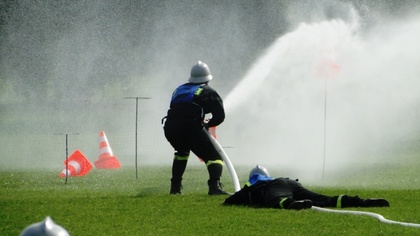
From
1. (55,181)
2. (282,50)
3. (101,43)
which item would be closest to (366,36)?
(282,50)

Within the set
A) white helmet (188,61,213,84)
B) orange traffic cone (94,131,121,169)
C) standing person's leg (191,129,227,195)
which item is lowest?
orange traffic cone (94,131,121,169)

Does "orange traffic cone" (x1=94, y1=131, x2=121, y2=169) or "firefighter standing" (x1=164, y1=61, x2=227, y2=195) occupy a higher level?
"firefighter standing" (x1=164, y1=61, x2=227, y2=195)

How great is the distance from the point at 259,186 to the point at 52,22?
40.0 meters

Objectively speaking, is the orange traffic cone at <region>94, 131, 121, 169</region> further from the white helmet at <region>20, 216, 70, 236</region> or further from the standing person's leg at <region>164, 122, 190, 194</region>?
the white helmet at <region>20, 216, 70, 236</region>

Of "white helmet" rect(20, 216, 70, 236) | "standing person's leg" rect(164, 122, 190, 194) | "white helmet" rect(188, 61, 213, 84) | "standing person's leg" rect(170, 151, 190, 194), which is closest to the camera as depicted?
"white helmet" rect(20, 216, 70, 236)

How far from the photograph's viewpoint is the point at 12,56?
54.6 m

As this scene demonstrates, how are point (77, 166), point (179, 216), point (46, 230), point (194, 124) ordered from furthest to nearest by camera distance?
point (77, 166) → point (194, 124) → point (179, 216) → point (46, 230)

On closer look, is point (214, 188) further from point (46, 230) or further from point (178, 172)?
point (46, 230)

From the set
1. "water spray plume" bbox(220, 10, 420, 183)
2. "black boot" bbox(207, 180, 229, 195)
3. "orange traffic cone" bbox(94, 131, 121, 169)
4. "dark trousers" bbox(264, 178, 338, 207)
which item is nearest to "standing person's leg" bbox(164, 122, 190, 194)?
"black boot" bbox(207, 180, 229, 195)

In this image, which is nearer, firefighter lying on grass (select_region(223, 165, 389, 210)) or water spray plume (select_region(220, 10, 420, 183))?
firefighter lying on grass (select_region(223, 165, 389, 210))

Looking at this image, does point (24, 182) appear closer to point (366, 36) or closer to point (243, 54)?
point (366, 36)

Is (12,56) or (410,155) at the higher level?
(12,56)

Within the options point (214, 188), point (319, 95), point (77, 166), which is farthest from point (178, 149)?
point (319, 95)

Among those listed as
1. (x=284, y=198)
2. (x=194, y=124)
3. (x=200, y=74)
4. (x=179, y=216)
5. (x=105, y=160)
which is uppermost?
(x=200, y=74)
